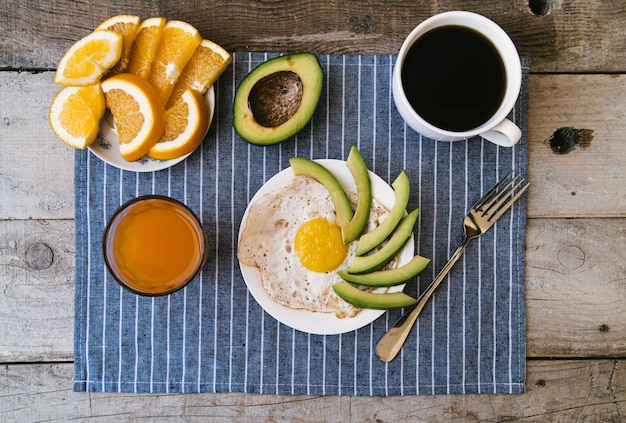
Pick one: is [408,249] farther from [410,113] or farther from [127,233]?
[127,233]

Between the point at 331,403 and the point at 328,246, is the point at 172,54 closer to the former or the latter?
the point at 328,246

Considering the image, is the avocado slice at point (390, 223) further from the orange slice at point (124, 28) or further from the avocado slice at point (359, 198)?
the orange slice at point (124, 28)

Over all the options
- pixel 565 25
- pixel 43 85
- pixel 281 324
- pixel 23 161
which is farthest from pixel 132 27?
pixel 565 25

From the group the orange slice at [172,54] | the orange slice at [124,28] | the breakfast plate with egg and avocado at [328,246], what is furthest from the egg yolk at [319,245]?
the orange slice at [124,28]

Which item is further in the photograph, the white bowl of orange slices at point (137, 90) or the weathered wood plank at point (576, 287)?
the weathered wood plank at point (576, 287)

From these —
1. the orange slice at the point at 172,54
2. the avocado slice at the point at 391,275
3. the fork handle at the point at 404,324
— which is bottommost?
the fork handle at the point at 404,324

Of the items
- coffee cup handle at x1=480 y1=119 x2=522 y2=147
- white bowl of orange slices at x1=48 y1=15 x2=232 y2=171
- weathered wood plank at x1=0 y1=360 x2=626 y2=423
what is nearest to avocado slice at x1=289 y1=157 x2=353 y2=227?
white bowl of orange slices at x1=48 y1=15 x2=232 y2=171

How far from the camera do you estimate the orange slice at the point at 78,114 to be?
108 cm

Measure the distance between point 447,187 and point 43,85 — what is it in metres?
0.95

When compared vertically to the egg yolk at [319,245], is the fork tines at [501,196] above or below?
above

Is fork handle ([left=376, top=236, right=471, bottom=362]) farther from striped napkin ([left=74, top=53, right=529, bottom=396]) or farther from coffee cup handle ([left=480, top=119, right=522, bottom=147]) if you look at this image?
coffee cup handle ([left=480, top=119, right=522, bottom=147])

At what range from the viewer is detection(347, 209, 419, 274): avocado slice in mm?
1091

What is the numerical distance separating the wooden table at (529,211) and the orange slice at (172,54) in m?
0.10

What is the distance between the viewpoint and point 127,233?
1062mm
